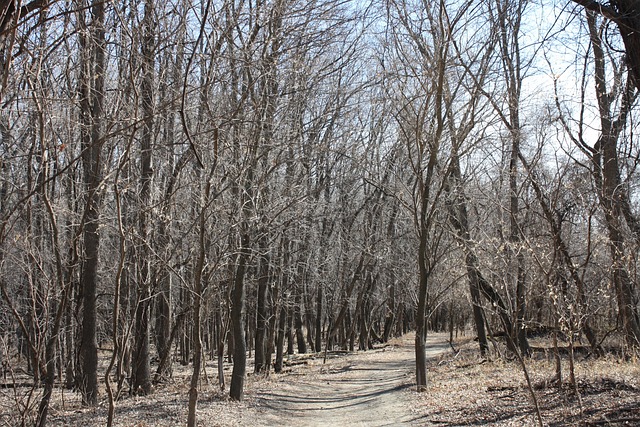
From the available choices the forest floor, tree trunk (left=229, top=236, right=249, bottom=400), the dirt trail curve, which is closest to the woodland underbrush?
the forest floor

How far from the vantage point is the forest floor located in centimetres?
743

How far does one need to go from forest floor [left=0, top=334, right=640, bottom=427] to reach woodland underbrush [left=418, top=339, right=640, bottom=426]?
0.01 m

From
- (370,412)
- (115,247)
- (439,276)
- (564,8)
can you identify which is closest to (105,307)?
(115,247)

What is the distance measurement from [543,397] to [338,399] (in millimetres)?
4803

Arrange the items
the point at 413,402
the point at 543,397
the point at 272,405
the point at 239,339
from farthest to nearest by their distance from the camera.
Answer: the point at 239,339 → the point at 272,405 → the point at 413,402 → the point at 543,397

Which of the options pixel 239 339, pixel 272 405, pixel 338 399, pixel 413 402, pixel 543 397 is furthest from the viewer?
pixel 338 399

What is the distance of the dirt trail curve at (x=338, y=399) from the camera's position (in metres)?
9.36

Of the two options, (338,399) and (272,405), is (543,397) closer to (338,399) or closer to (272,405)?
(338,399)

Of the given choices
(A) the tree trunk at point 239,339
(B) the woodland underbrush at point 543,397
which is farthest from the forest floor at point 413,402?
(A) the tree trunk at point 239,339

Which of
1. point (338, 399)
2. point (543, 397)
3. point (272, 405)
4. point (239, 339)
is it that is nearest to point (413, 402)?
point (338, 399)

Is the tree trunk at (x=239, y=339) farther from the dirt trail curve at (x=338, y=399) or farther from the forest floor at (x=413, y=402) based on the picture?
the dirt trail curve at (x=338, y=399)

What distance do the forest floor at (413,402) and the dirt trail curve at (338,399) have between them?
0.02 metres

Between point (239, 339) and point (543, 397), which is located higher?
point (239, 339)

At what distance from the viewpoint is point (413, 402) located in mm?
10164
